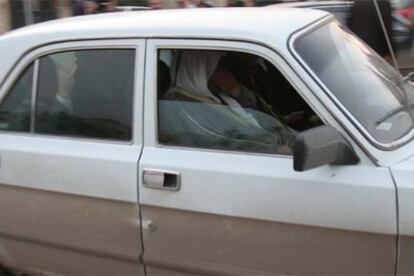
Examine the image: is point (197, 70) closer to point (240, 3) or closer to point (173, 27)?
point (173, 27)

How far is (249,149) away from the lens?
8.78 feet

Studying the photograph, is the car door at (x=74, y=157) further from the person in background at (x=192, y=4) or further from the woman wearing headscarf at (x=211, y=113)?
the person in background at (x=192, y=4)

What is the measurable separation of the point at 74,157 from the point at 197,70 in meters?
0.72

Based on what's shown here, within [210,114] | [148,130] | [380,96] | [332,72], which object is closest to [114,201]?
[148,130]

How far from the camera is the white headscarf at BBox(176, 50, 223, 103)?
2787 millimetres

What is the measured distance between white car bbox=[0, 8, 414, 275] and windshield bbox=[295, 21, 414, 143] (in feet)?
0.04

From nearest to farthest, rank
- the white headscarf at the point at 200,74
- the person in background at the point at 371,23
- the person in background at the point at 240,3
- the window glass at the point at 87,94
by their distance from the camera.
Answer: the white headscarf at the point at 200,74
the window glass at the point at 87,94
the person in background at the point at 371,23
the person in background at the point at 240,3

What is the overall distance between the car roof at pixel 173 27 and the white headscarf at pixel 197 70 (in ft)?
0.31

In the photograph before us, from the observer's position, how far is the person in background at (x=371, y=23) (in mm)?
6125

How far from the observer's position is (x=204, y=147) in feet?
9.02

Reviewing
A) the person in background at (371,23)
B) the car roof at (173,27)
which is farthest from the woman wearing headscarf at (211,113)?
the person in background at (371,23)

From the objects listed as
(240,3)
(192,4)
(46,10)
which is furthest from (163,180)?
(46,10)

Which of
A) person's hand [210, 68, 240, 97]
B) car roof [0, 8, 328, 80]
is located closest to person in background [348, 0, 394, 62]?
car roof [0, 8, 328, 80]

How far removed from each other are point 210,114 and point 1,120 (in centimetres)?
116
